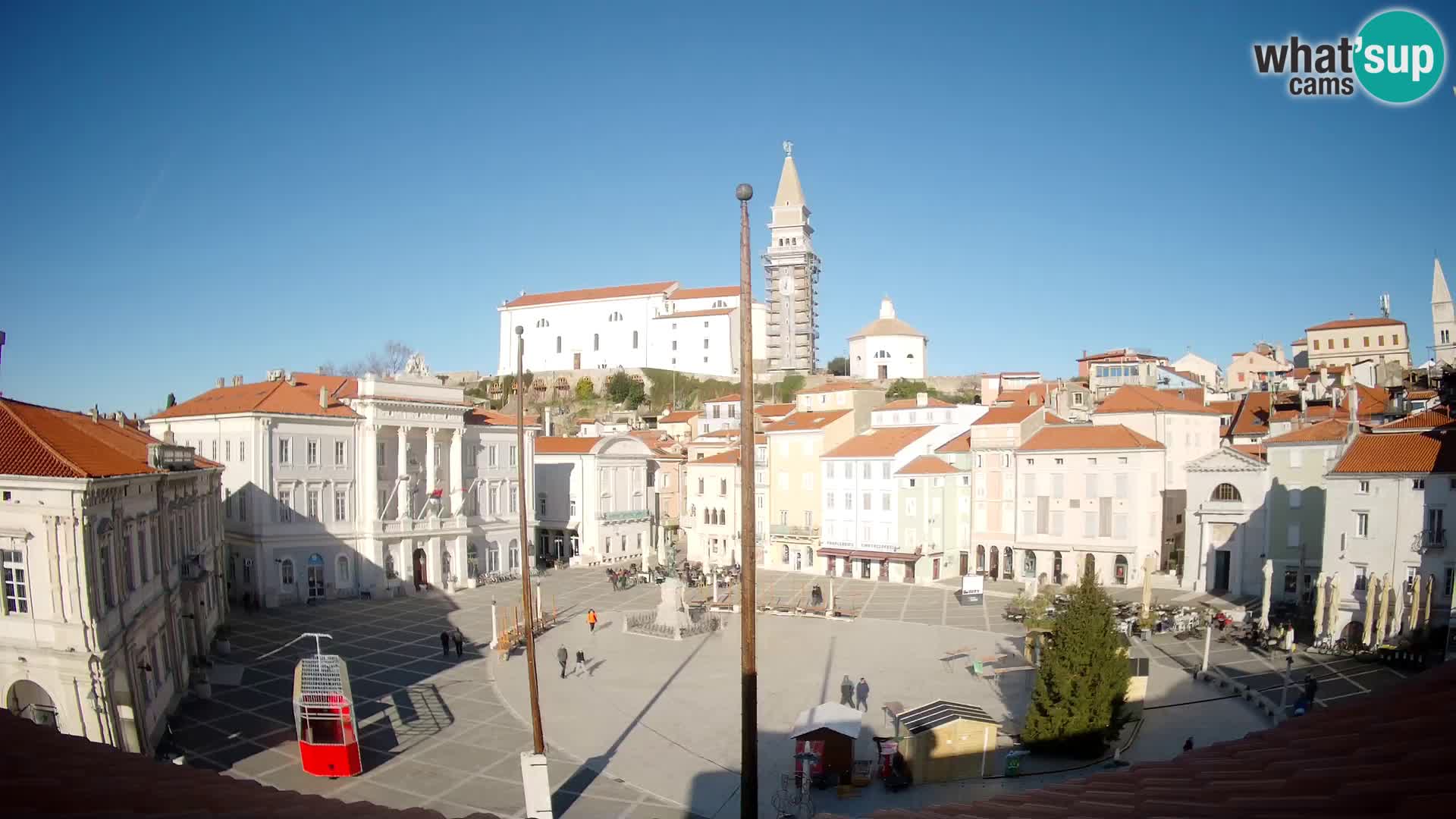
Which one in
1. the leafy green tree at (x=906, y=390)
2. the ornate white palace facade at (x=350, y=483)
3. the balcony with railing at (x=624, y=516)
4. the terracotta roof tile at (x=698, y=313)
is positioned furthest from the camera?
the terracotta roof tile at (x=698, y=313)

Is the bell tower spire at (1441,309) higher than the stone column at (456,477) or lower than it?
higher

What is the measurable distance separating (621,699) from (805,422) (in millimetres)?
36701

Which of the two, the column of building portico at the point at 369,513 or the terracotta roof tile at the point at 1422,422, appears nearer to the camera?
the terracotta roof tile at the point at 1422,422

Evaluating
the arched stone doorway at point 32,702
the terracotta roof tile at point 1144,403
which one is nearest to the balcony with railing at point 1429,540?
the terracotta roof tile at point 1144,403

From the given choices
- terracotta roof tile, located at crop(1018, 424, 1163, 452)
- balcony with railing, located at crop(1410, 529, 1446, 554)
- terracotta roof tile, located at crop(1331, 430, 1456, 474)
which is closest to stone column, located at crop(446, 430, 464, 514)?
terracotta roof tile, located at crop(1018, 424, 1163, 452)

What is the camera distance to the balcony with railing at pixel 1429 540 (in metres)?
33.0

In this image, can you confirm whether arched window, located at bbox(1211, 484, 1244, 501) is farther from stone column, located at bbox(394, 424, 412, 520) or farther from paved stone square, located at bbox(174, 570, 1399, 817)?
stone column, located at bbox(394, 424, 412, 520)

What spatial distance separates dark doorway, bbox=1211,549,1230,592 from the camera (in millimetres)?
47438

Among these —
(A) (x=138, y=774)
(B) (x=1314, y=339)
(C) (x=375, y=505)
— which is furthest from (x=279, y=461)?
(B) (x=1314, y=339)

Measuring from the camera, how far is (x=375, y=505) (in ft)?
164

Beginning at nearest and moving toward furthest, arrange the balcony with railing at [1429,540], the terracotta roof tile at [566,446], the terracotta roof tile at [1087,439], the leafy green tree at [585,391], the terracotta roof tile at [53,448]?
the terracotta roof tile at [53,448] < the balcony with railing at [1429,540] < the terracotta roof tile at [1087,439] < the terracotta roof tile at [566,446] < the leafy green tree at [585,391]

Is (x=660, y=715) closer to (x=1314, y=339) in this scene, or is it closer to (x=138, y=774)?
(x=138, y=774)

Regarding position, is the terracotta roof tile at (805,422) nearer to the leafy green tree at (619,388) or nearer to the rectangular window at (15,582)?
the rectangular window at (15,582)

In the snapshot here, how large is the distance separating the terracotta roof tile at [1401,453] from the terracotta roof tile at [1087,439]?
14.3m
